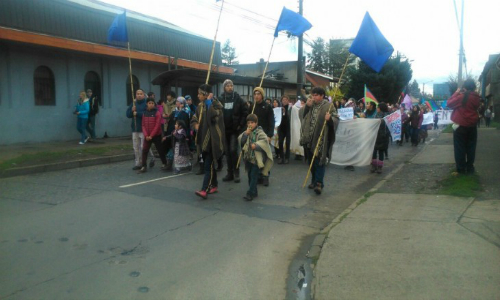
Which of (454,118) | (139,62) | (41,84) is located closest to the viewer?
(454,118)

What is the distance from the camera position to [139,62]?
18609 mm

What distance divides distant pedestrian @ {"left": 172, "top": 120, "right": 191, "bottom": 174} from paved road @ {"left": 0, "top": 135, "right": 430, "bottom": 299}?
3.33 ft

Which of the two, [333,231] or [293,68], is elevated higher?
[293,68]

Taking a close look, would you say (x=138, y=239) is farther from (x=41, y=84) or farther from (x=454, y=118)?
(x=41, y=84)

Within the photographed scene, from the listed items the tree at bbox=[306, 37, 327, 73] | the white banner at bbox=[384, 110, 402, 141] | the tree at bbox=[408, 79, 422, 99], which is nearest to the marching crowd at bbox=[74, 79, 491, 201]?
the white banner at bbox=[384, 110, 402, 141]

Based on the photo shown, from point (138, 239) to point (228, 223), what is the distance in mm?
1285

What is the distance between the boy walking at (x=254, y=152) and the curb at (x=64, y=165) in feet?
17.0

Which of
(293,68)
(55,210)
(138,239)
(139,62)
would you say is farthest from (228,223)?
(293,68)

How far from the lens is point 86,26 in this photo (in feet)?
52.7

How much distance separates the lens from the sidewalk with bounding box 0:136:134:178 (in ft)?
31.9

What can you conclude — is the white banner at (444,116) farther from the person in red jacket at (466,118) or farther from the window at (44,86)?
the window at (44,86)

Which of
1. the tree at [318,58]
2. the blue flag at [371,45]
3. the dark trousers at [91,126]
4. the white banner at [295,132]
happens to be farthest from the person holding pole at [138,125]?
the tree at [318,58]

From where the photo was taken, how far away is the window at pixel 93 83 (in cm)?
1655

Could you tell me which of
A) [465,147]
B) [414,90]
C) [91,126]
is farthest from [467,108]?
[414,90]
